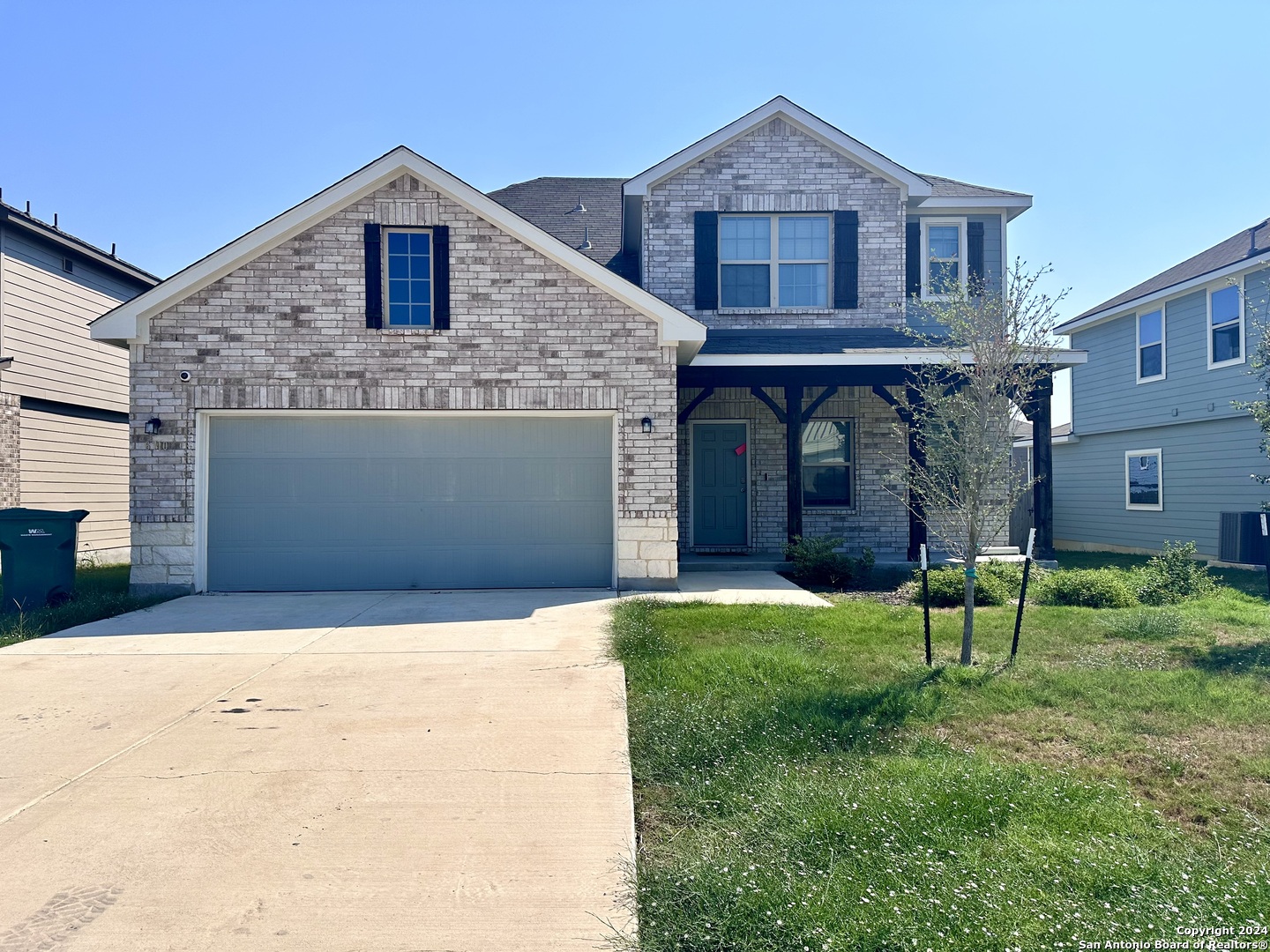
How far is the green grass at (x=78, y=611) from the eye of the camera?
805 centimetres

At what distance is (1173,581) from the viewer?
10.0 metres

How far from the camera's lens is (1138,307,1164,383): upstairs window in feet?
52.6

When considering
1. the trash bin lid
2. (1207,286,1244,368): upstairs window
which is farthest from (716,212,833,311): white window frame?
the trash bin lid

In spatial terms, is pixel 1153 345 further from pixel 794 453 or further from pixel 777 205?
pixel 794 453

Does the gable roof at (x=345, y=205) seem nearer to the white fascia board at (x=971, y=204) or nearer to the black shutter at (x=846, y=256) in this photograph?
the black shutter at (x=846, y=256)

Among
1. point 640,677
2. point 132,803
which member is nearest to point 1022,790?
point 640,677

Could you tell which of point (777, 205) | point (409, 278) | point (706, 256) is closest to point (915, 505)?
point (706, 256)

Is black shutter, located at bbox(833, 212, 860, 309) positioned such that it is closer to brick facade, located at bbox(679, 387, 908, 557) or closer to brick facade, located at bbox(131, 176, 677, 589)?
brick facade, located at bbox(679, 387, 908, 557)

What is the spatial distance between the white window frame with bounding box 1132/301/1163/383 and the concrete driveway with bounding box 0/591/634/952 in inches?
554

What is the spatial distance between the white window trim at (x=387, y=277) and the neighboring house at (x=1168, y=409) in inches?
473

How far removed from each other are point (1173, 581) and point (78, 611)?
1259 cm

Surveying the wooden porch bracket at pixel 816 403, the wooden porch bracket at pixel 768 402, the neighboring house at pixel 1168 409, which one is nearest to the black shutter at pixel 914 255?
the wooden porch bracket at pixel 816 403

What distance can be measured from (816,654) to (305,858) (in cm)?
434

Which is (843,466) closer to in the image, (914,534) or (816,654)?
(914,534)
